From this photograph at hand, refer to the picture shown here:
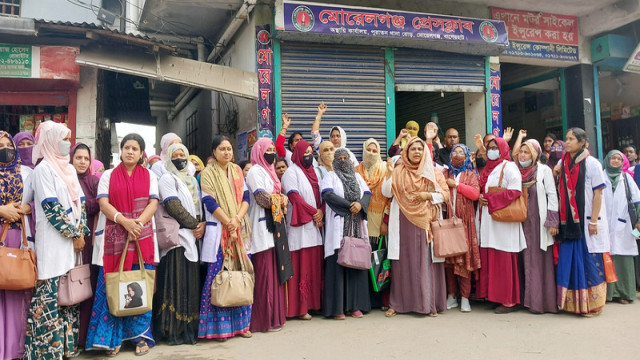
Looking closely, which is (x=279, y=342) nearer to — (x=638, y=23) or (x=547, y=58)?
(x=547, y=58)

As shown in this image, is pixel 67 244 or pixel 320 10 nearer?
pixel 67 244

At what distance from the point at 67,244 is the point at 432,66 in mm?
5291

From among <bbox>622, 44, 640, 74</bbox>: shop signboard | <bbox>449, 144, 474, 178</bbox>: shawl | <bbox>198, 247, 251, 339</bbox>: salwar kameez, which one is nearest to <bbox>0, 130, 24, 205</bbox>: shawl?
<bbox>198, 247, 251, 339</bbox>: salwar kameez

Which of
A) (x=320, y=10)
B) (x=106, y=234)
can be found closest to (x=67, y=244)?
(x=106, y=234)

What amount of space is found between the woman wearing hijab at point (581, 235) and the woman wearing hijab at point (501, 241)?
424 mm

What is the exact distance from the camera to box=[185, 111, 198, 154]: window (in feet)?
31.3

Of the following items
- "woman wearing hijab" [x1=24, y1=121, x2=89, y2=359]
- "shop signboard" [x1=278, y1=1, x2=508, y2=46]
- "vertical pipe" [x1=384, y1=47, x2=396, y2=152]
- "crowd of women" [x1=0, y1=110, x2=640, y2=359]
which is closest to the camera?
"woman wearing hijab" [x1=24, y1=121, x2=89, y2=359]

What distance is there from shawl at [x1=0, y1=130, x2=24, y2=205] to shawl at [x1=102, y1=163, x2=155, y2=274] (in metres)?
0.65

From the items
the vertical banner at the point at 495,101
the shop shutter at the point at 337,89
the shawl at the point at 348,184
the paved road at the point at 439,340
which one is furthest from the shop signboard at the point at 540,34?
the paved road at the point at 439,340

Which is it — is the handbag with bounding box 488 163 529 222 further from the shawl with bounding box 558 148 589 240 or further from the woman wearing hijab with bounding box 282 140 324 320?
the woman wearing hijab with bounding box 282 140 324 320

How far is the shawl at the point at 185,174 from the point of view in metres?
4.06

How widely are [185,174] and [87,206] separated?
0.82 metres

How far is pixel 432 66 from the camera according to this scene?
6.85 metres

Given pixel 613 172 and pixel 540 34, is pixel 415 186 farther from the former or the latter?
pixel 540 34
